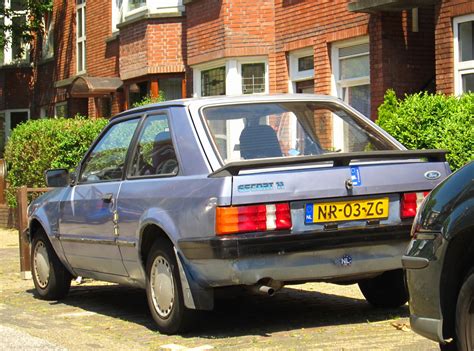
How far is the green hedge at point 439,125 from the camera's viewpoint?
13.2 meters

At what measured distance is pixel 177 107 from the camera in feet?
28.9

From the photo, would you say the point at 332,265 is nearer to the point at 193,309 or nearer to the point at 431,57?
the point at 193,309

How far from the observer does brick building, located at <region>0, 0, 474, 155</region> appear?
17.3 meters

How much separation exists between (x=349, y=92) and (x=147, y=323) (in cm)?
1071

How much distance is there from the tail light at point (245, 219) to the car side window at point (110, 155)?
6.28ft

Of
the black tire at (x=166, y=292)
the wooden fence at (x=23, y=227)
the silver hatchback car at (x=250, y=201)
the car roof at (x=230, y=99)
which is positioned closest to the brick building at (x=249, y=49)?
the wooden fence at (x=23, y=227)

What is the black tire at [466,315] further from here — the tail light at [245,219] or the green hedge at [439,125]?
the green hedge at [439,125]

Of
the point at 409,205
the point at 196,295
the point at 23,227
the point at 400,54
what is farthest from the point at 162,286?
the point at 400,54

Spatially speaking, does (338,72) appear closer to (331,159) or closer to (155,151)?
(155,151)

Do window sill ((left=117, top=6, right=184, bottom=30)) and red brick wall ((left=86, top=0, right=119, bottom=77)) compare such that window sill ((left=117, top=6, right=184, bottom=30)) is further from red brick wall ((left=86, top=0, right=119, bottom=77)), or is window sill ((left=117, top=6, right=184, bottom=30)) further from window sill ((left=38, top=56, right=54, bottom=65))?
window sill ((left=38, top=56, right=54, bottom=65))

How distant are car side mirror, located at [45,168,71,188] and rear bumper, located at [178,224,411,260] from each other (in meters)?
2.76

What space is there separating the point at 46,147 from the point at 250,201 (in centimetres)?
1470

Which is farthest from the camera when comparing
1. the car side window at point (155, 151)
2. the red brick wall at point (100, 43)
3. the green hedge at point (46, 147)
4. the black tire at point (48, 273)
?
the red brick wall at point (100, 43)

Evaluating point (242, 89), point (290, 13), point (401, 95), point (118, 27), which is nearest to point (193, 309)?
point (401, 95)
